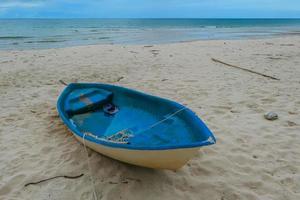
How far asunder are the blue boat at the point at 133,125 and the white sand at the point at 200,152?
1.14 feet

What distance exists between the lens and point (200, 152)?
3.65 metres

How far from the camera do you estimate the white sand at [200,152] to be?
9.64ft

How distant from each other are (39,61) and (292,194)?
399 inches

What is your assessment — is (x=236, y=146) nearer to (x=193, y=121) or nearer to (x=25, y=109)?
(x=193, y=121)

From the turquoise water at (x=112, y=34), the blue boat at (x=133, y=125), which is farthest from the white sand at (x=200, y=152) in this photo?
the turquoise water at (x=112, y=34)

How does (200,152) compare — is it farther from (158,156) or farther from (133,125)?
(158,156)

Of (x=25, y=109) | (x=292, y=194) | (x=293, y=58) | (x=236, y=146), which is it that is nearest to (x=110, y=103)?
(x=25, y=109)

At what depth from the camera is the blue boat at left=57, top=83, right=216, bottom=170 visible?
256cm

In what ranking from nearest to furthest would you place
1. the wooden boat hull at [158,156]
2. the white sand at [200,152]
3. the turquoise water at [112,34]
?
the wooden boat hull at [158,156] → the white sand at [200,152] → the turquoise water at [112,34]

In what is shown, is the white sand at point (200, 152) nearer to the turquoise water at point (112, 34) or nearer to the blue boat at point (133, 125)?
the blue boat at point (133, 125)

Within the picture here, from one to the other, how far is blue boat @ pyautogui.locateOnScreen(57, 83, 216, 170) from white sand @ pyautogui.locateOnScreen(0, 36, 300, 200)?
35 centimetres

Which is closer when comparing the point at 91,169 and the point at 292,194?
the point at 292,194

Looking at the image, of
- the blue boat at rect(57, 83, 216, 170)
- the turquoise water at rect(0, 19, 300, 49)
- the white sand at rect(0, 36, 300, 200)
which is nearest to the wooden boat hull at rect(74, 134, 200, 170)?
the blue boat at rect(57, 83, 216, 170)

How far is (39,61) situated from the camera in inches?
417
